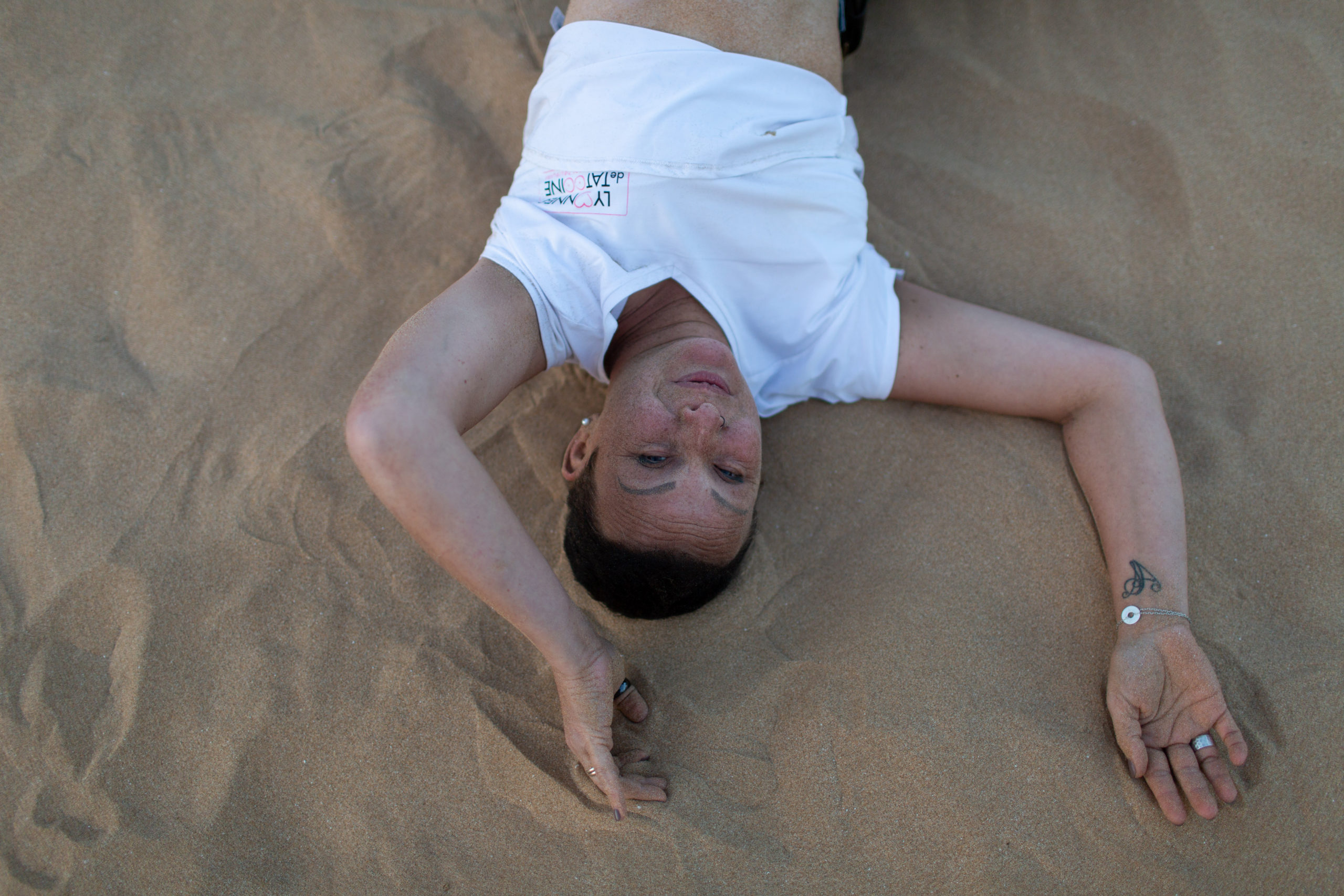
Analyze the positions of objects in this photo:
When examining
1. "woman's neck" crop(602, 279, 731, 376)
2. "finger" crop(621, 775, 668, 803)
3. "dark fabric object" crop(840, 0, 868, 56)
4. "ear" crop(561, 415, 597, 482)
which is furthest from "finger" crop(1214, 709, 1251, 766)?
"dark fabric object" crop(840, 0, 868, 56)

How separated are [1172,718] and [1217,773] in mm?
140

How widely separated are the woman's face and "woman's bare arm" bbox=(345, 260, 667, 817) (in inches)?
10.2

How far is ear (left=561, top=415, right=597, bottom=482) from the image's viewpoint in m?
1.99

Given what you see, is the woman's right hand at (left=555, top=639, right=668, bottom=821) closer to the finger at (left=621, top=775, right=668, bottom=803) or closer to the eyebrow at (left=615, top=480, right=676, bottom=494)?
the finger at (left=621, top=775, right=668, bottom=803)

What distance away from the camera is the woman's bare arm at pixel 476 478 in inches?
59.2

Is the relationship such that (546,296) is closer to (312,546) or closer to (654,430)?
Result: (654,430)

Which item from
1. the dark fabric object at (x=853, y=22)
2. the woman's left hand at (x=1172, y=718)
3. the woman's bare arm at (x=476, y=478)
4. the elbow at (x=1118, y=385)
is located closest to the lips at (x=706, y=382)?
the woman's bare arm at (x=476, y=478)

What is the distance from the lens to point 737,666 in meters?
2.00

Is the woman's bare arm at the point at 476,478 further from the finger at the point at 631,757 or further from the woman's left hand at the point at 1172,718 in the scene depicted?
the woman's left hand at the point at 1172,718

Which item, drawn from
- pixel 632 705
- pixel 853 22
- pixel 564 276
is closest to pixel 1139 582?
pixel 632 705

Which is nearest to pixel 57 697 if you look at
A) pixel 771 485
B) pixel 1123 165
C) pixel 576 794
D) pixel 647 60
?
pixel 576 794

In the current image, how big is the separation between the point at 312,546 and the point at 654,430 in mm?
1047

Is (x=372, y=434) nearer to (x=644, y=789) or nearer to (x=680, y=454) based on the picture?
(x=680, y=454)

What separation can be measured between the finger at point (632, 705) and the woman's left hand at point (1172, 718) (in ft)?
3.83
